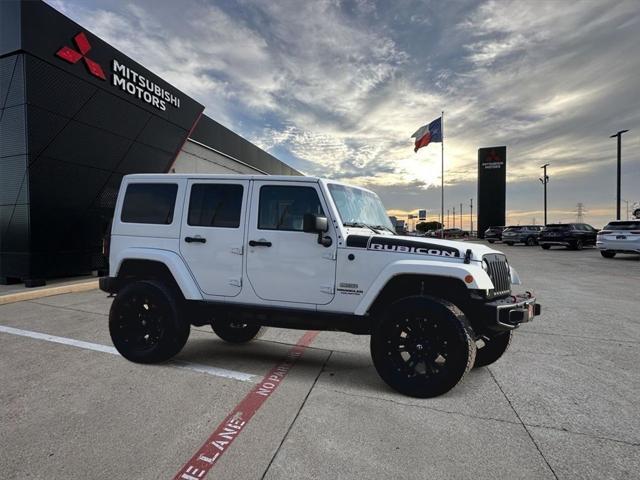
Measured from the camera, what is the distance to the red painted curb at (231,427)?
2.32m

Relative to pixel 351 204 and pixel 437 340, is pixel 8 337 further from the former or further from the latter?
pixel 437 340

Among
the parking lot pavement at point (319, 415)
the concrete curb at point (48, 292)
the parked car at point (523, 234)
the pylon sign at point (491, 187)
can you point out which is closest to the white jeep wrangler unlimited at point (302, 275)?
the parking lot pavement at point (319, 415)

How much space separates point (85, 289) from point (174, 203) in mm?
7069

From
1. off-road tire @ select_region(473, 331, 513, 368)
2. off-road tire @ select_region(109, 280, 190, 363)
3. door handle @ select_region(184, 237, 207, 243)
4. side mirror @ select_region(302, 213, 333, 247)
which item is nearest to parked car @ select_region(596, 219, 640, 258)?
off-road tire @ select_region(473, 331, 513, 368)

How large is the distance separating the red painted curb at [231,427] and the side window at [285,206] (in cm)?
155

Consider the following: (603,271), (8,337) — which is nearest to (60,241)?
(8,337)

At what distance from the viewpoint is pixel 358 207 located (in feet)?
13.5

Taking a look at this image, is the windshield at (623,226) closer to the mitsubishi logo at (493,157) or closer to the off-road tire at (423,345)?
the off-road tire at (423,345)

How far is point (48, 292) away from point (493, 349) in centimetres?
937

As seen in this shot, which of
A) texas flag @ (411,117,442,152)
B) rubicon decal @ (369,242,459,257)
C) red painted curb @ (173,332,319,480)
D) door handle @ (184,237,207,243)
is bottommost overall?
red painted curb @ (173,332,319,480)

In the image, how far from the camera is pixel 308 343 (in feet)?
16.9

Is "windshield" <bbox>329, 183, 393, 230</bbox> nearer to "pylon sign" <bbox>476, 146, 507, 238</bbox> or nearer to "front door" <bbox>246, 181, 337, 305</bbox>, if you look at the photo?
"front door" <bbox>246, 181, 337, 305</bbox>

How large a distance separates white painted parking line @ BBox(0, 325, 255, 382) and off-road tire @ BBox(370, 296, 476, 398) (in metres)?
1.41

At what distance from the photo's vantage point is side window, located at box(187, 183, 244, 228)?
3.98 m
